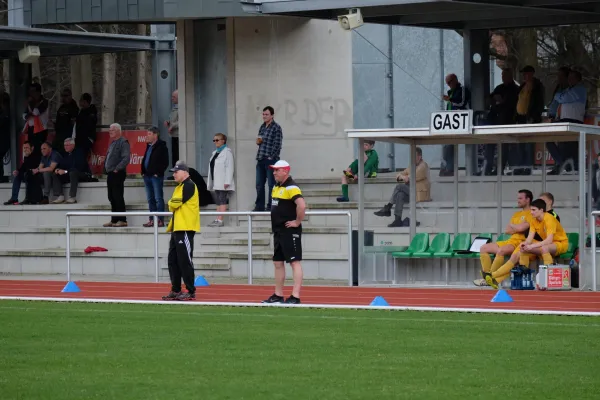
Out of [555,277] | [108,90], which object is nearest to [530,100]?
[555,277]

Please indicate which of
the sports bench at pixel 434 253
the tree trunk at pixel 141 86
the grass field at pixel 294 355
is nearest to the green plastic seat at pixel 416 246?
the sports bench at pixel 434 253

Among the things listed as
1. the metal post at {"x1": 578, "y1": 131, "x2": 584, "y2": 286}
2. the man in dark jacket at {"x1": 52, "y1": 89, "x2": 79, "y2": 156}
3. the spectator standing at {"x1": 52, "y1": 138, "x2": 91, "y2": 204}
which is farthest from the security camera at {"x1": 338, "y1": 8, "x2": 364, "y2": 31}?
the man in dark jacket at {"x1": 52, "y1": 89, "x2": 79, "y2": 156}

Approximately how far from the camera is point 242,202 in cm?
2711

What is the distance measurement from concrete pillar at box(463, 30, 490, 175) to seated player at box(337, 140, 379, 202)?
3.26 meters

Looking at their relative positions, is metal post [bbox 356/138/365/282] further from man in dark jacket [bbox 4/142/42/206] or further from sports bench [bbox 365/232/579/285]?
man in dark jacket [bbox 4/142/42/206]

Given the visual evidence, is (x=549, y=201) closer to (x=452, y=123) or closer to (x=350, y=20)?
(x=452, y=123)

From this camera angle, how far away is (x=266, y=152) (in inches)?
1016

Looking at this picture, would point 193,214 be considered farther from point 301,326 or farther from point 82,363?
point 82,363

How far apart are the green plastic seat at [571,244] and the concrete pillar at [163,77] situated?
41.4ft

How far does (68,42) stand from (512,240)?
12755 mm

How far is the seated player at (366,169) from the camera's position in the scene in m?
24.8

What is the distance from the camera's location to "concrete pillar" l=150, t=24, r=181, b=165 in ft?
104

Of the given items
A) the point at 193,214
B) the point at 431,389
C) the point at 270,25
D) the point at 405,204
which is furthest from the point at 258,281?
the point at 431,389

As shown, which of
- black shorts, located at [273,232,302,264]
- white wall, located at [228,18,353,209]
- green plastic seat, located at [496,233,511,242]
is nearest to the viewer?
black shorts, located at [273,232,302,264]
